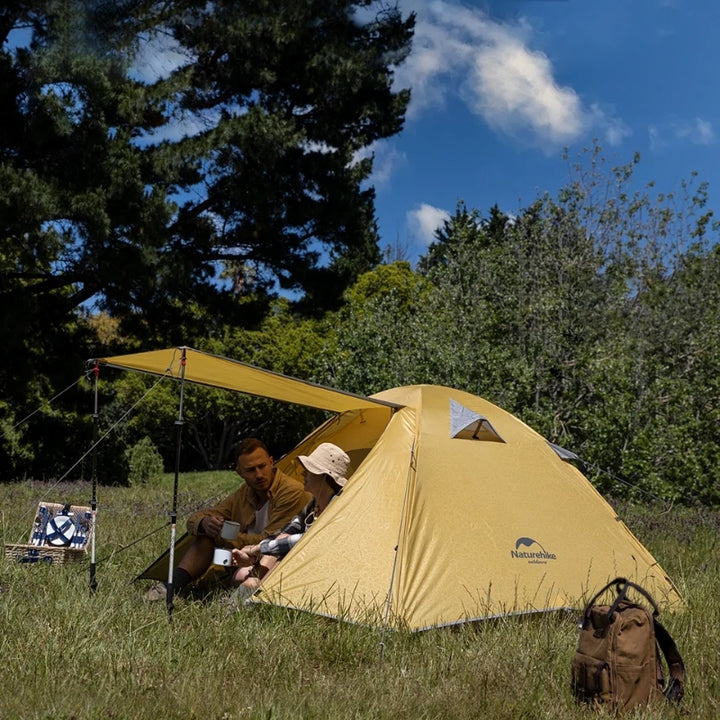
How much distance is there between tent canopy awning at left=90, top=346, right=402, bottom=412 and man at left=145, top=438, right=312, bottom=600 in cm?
40

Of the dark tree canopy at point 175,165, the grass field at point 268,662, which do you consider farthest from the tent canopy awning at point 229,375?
the dark tree canopy at point 175,165

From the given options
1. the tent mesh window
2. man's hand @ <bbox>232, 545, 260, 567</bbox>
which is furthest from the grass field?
the tent mesh window

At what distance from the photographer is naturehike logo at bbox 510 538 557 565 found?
5258mm

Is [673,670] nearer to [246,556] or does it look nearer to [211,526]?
[246,556]

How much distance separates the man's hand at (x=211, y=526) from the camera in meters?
5.77

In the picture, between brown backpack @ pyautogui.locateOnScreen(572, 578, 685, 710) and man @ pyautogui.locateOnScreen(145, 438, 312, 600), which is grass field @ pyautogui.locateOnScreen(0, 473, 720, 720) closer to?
brown backpack @ pyautogui.locateOnScreen(572, 578, 685, 710)

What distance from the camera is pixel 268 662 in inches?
161

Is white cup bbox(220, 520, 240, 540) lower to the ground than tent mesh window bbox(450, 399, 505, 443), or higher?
lower

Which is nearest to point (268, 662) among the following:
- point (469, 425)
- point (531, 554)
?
point (531, 554)

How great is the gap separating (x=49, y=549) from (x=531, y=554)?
341 cm

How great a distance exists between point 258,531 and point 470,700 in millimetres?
2590

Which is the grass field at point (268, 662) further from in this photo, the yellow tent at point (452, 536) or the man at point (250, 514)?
the man at point (250, 514)

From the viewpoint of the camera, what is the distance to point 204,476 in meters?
19.6

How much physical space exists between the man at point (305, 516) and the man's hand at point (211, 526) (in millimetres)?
230
